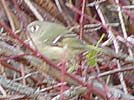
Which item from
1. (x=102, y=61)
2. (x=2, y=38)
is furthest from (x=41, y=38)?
(x=102, y=61)

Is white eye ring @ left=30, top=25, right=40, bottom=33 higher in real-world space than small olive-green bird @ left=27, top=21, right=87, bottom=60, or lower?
higher

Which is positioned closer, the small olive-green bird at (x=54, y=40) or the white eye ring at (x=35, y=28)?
the small olive-green bird at (x=54, y=40)

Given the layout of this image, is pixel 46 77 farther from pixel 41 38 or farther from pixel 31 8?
pixel 31 8

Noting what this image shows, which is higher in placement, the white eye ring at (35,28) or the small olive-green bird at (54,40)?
the white eye ring at (35,28)

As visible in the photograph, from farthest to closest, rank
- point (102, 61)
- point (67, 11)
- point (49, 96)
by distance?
point (67, 11)
point (102, 61)
point (49, 96)

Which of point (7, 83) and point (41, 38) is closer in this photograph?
point (7, 83)

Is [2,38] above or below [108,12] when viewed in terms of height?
above

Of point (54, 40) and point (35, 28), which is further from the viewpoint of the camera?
point (35, 28)

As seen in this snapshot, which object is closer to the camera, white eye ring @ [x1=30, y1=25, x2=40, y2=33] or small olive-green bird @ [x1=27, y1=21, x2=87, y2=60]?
small olive-green bird @ [x1=27, y1=21, x2=87, y2=60]
